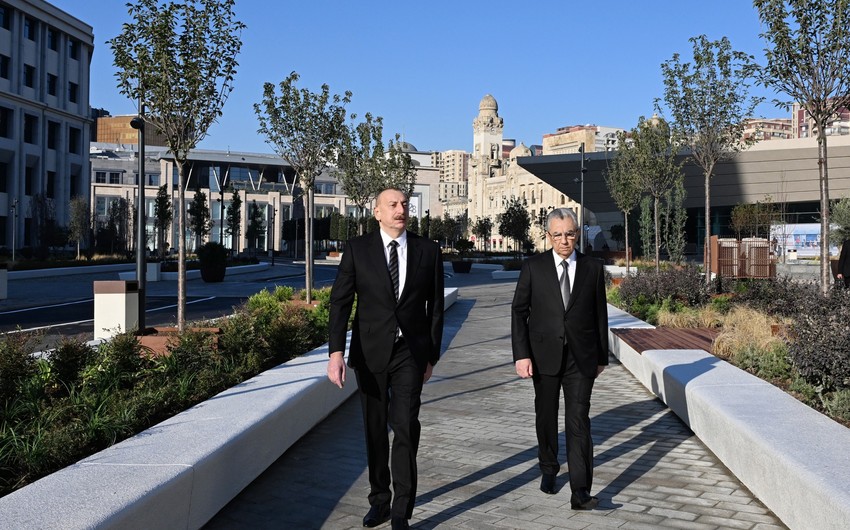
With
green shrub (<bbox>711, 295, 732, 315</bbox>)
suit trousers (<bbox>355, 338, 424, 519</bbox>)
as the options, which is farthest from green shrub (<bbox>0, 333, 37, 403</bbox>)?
green shrub (<bbox>711, 295, 732, 315</bbox>)

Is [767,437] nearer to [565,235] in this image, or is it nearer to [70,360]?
[565,235]

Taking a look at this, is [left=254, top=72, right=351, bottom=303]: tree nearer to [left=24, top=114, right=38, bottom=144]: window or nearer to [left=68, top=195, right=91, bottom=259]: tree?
[left=68, top=195, right=91, bottom=259]: tree

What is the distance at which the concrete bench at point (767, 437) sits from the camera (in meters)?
4.27

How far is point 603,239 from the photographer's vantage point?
257 ft

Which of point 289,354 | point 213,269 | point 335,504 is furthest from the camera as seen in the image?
point 213,269

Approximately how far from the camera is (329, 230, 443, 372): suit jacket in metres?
4.77

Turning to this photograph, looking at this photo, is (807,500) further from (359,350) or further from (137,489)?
(137,489)

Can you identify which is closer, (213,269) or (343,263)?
(343,263)

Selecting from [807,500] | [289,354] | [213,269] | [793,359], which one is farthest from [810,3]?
[213,269]

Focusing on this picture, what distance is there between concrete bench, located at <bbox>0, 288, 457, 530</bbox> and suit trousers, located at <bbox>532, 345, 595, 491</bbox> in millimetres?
1938

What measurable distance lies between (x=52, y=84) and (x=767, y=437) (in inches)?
2659

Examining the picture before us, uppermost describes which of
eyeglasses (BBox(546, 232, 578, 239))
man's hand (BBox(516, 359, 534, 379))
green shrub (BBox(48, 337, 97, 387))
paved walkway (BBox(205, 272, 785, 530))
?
eyeglasses (BBox(546, 232, 578, 239))

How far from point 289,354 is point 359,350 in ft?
16.8

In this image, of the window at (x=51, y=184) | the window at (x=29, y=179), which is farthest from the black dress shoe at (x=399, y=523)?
the window at (x=51, y=184)
